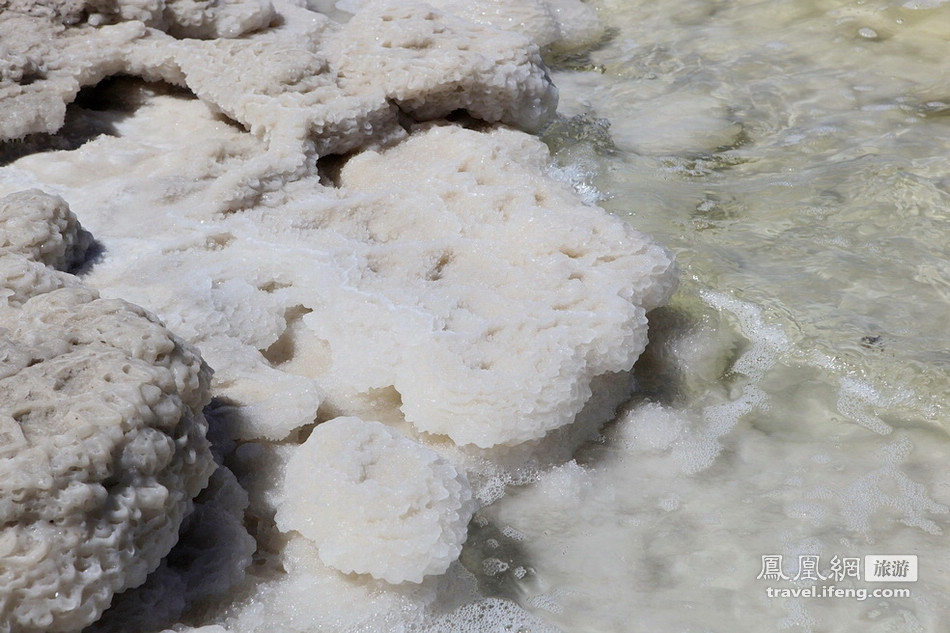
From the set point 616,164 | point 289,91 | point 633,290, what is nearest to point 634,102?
point 616,164

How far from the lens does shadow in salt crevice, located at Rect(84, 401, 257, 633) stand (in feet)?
6.14

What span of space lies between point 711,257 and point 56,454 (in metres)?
2.53

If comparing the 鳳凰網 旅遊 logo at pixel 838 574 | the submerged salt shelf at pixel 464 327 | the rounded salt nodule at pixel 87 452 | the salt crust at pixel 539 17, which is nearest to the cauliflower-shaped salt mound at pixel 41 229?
the submerged salt shelf at pixel 464 327

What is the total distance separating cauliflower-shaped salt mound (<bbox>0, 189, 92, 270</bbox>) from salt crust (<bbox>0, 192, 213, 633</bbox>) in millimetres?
438

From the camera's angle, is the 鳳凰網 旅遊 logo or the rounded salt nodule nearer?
the rounded salt nodule

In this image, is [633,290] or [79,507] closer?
[79,507]

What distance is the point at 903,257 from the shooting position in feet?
11.0

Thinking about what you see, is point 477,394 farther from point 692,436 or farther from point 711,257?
point 711,257

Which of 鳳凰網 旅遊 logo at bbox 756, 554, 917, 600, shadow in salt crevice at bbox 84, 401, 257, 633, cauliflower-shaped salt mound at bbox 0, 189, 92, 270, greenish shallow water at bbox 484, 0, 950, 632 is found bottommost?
greenish shallow water at bbox 484, 0, 950, 632

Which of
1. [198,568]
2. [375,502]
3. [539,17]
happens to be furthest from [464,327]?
[539,17]

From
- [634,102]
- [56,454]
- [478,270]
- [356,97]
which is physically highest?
[56,454]

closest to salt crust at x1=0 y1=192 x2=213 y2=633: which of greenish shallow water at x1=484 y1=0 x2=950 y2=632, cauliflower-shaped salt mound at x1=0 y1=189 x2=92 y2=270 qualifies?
cauliflower-shaped salt mound at x1=0 y1=189 x2=92 y2=270

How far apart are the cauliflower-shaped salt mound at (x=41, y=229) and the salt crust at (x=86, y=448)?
0.44m

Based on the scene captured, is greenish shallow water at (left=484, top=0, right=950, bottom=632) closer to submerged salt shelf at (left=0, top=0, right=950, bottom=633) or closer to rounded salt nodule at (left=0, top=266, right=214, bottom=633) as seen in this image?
submerged salt shelf at (left=0, top=0, right=950, bottom=633)
